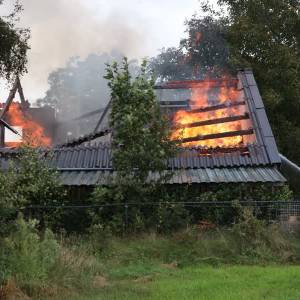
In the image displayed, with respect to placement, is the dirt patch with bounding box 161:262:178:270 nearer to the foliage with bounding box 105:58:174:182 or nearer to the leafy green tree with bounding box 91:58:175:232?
the leafy green tree with bounding box 91:58:175:232

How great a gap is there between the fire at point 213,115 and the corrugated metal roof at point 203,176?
153cm

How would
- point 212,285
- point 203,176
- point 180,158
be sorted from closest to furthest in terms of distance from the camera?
point 212,285 < point 203,176 < point 180,158

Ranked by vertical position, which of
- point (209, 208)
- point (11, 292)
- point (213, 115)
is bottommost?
point (11, 292)

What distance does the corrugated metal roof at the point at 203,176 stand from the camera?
56.9 ft

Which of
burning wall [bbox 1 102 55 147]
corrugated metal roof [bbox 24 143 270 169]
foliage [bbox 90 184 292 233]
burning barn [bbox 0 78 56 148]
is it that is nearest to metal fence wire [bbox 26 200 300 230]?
foliage [bbox 90 184 292 233]

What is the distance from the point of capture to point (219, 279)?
10.5 m

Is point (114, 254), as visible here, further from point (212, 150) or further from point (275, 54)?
point (275, 54)

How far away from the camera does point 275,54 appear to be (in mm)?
28375

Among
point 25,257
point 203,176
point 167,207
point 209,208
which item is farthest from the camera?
point 203,176

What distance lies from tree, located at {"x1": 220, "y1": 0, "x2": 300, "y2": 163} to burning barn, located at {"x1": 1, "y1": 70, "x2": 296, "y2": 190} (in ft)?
11.4

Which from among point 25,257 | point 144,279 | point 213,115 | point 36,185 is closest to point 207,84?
point 213,115

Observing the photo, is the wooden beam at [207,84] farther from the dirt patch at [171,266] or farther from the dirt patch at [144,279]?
the dirt patch at [144,279]

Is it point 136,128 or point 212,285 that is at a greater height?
point 136,128

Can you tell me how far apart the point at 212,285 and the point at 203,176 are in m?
8.19
